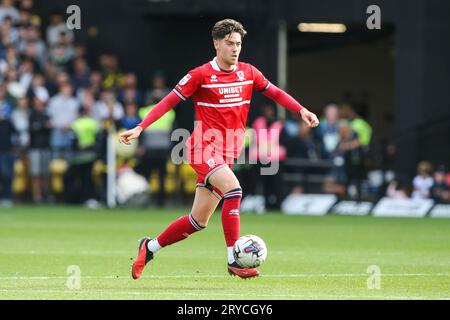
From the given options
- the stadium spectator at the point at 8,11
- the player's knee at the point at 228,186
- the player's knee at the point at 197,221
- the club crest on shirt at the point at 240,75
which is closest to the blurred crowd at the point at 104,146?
the stadium spectator at the point at 8,11

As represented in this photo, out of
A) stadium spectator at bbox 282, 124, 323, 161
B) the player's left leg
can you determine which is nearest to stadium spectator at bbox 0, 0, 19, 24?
stadium spectator at bbox 282, 124, 323, 161

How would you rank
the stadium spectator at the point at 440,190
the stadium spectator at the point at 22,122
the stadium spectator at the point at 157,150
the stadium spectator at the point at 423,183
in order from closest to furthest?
1. the stadium spectator at the point at 440,190
2. the stadium spectator at the point at 423,183
3. the stadium spectator at the point at 157,150
4. the stadium spectator at the point at 22,122

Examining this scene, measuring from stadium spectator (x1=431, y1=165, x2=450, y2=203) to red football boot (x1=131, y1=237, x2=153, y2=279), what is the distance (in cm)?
1199

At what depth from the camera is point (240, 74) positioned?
11.9m

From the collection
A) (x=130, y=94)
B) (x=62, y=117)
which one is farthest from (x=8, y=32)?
(x=130, y=94)

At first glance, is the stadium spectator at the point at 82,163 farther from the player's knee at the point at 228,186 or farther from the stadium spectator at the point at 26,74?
the player's knee at the point at 228,186

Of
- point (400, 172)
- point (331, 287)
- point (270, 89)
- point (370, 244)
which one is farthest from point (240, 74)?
point (400, 172)

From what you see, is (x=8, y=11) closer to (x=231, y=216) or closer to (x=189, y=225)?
(x=189, y=225)

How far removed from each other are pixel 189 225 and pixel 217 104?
3.85ft

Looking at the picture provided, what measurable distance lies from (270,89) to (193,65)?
17562mm

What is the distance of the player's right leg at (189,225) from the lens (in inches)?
464

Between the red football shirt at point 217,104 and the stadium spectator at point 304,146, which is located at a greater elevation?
the red football shirt at point 217,104

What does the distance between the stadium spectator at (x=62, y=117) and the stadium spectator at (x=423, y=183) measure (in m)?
7.29

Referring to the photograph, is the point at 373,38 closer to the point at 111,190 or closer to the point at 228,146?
the point at 111,190
